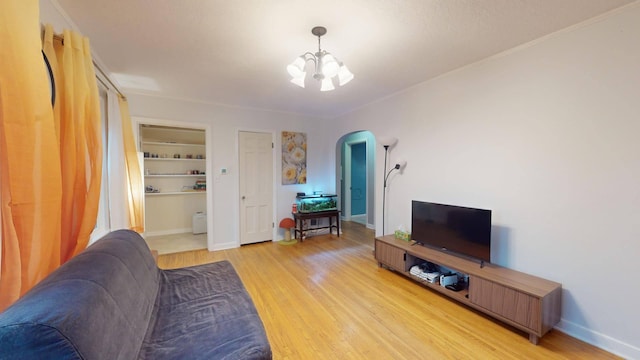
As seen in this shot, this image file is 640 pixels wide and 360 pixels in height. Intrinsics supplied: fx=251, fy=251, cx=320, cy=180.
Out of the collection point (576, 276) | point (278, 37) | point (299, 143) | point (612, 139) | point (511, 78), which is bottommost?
point (576, 276)

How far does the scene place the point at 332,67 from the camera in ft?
6.11

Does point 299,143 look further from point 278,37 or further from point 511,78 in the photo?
point 511,78

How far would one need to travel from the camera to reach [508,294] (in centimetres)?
200

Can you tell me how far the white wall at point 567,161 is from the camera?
5.68 ft

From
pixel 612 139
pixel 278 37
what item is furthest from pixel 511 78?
pixel 278 37

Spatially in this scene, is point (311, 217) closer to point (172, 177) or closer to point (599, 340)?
point (172, 177)

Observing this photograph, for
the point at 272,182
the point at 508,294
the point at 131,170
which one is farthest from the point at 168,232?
the point at 508,294

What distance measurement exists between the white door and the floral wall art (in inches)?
10.4

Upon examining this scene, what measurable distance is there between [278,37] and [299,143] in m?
2.74

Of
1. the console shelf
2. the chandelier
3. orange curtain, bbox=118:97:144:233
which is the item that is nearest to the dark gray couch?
orange curtain, bbox=118:97:144:233

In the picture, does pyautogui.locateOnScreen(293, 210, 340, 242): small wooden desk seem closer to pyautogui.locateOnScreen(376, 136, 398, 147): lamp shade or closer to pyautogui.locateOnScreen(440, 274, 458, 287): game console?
pyautogui.locateOnScreen(376, 136, 398, 147): lamp shade

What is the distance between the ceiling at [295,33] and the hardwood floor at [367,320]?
2.37 metres

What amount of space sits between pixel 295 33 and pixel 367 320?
8.06 ft

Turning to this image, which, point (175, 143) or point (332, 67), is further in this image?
point (175, 143)
